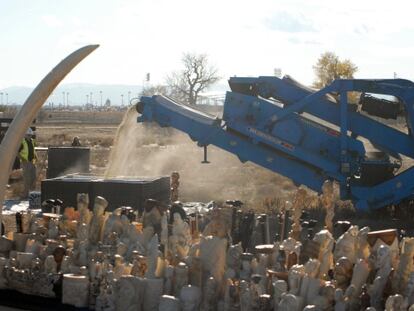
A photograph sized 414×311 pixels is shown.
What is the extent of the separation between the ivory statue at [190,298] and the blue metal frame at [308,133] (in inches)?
302

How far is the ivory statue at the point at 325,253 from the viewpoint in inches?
215

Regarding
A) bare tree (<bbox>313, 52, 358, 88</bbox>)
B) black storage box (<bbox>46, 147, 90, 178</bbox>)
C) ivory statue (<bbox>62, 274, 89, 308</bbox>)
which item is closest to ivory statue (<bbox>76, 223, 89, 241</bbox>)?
ivory statue (<bbox>62, 274, 89, 308</bbox>)

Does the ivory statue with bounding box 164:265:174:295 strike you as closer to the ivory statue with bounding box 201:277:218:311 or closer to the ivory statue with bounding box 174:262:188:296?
the ivory statue with bounding box 174:262:188:296

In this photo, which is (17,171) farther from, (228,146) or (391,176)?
(391,176)

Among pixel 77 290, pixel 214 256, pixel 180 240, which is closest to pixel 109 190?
pixel 180 240

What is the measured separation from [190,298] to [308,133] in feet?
26.1

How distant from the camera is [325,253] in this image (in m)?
5.57

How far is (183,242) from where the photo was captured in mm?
6328

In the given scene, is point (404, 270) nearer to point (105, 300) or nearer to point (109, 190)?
point (105, 300)

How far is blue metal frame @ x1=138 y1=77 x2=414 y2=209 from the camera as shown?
41.4 ft

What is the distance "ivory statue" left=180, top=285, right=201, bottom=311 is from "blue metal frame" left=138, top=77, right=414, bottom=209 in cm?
768

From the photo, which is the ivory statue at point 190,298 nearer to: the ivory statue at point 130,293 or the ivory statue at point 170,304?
the ivory statue at point 170,304

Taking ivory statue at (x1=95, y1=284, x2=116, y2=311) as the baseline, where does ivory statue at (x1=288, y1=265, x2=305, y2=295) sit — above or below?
above

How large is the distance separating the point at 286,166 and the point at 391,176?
1.60 meters
